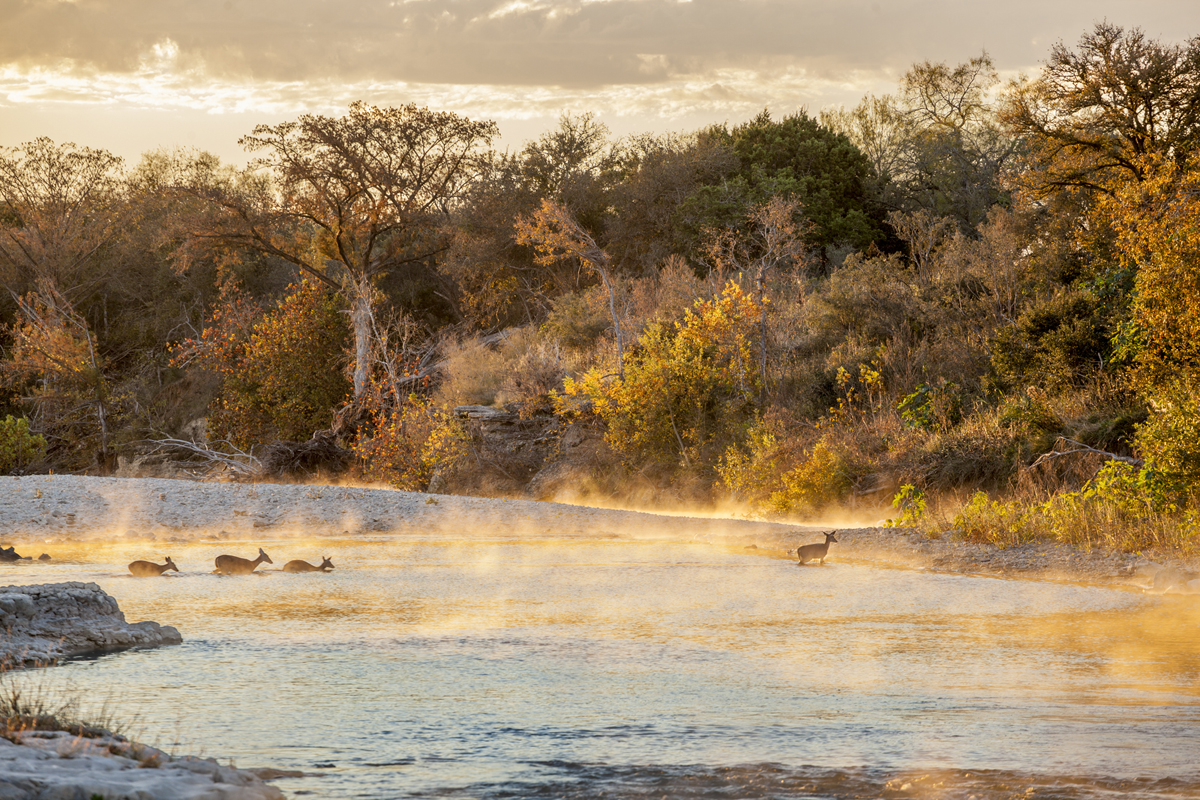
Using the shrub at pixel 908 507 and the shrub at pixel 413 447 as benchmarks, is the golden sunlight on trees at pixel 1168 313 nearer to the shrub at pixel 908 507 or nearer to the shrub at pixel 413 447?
the shrub at pixel 908 507

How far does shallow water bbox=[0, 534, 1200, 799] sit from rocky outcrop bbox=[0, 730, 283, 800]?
0.34m

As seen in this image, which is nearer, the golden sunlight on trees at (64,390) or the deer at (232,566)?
the deer at (232,566)

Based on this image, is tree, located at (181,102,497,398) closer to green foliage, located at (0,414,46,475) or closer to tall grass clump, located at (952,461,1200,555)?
green foliage, located at (0,414,46,475)

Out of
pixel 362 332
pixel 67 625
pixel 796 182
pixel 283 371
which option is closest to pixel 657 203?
pixel 796 182

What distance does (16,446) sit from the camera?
2592 cm

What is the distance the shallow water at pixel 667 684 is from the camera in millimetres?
4441

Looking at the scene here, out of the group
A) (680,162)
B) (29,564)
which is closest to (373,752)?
(29,564)

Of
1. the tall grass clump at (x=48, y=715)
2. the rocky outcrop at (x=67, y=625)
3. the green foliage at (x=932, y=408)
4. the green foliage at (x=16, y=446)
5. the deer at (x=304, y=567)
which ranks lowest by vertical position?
the green foliage at (x=16, y=446)

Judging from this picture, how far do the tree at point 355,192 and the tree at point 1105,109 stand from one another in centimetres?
1548

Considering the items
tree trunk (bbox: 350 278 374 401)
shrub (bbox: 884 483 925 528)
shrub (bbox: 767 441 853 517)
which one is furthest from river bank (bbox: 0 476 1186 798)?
tree trunk (bbox: 350 278 374 401)

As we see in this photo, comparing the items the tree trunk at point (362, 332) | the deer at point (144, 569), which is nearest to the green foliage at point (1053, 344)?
the deer at point (144, 569)

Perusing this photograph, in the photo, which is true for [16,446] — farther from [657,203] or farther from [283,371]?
[657,203]

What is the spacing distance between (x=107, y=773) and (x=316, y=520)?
12777 millimetres

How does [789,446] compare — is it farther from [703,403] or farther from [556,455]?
[556,455]
